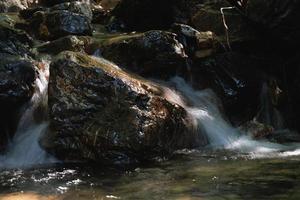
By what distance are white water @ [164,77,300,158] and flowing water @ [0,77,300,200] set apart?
2cm

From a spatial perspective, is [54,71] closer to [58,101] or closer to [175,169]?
[58,101]

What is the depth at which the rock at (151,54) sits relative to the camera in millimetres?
11250

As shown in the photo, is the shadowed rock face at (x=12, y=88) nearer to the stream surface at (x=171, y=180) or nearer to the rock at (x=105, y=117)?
the rock at (x=105, y=117)

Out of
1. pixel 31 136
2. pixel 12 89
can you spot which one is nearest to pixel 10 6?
pixel 12 89

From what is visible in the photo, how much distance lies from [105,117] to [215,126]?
9.21 ft

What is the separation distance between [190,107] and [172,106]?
146cm

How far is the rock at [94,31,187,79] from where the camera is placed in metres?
11.2

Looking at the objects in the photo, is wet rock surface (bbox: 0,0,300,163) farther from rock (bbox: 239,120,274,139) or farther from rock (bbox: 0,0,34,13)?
rock (bbox: 0,0,34,13)

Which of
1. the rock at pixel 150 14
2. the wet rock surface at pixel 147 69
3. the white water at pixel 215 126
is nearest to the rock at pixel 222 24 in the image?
the wet rock surface at pixel 147 69

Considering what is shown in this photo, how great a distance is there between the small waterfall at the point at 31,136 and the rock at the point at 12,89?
0.15 m

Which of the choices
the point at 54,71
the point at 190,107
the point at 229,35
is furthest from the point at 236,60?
the point at 54,71

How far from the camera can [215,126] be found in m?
10.5

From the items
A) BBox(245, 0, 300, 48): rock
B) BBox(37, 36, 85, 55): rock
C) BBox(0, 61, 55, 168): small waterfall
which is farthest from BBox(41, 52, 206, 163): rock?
BBox(245, 0, 300, 48): rock

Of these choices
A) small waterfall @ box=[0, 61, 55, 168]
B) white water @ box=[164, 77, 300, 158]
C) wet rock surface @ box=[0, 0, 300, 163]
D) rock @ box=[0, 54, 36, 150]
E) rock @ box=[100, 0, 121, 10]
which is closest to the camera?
wet rock surface @ box=[0, 0, 300, 163]
